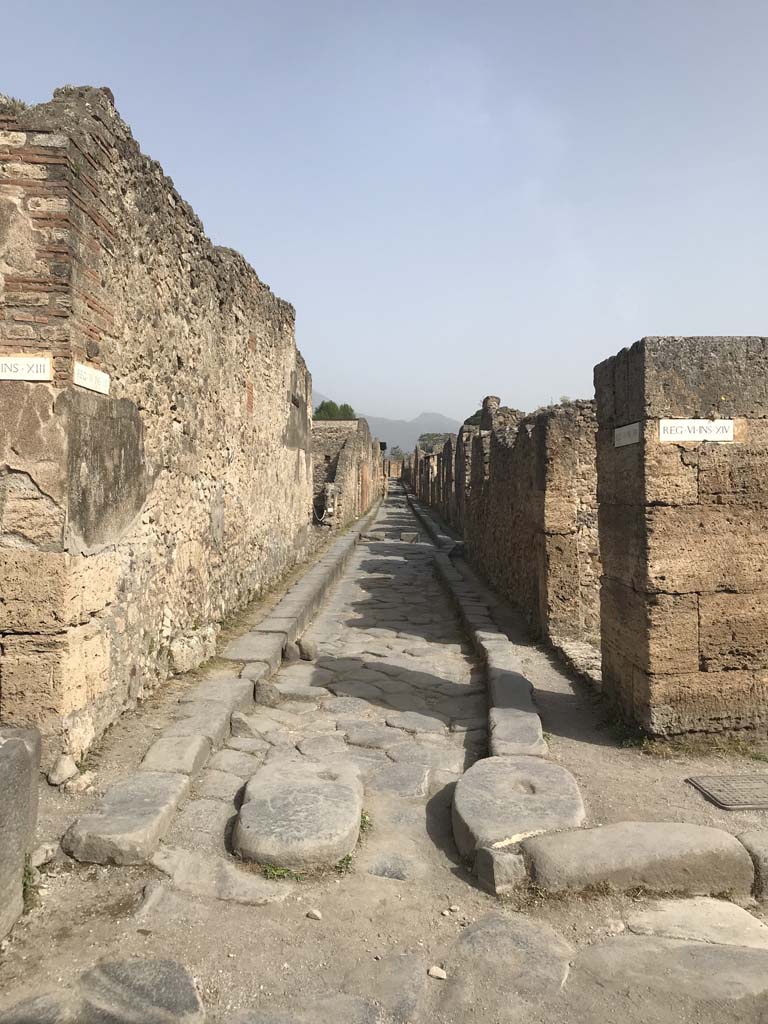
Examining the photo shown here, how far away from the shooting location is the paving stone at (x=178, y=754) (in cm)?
338

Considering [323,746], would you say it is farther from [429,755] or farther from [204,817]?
[204,817]

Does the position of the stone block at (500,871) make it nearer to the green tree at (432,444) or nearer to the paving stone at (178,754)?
A: the paving stone at (178,754)

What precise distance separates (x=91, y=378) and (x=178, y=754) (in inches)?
75.8

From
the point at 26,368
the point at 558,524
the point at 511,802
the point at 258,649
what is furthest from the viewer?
the point at 558,524

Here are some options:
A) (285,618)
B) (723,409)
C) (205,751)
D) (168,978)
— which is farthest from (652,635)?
(285,618)

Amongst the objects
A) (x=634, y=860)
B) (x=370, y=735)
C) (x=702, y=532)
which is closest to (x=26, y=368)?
(x=370, y=735)

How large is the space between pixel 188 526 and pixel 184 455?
555mm

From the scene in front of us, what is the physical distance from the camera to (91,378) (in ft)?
11.8

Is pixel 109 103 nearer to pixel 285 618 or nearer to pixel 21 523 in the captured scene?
pixel 21 523

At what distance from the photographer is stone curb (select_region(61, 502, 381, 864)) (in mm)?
2699

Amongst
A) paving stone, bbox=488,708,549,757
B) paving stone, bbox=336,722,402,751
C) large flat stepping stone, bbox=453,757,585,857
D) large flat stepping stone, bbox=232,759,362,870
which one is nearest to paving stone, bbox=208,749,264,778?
large flat stepping stone, bbox=232,759,362,870

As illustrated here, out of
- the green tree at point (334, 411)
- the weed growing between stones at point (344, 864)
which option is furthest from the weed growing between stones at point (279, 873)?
the green tree at point (334, 411)

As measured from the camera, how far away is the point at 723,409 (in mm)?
3947

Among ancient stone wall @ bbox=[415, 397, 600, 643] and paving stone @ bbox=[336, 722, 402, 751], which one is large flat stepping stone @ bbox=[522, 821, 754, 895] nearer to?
paving stone @ bbox=[336, 722, 402, 751]
